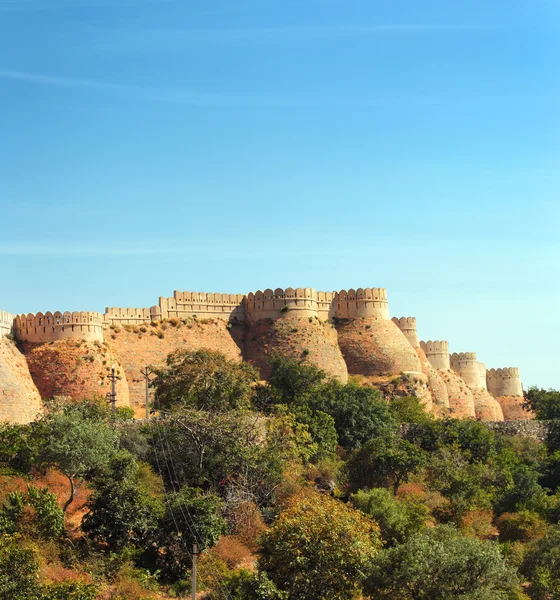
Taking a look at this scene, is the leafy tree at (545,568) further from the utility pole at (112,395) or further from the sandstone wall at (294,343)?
the sandstone wall at (294,343)

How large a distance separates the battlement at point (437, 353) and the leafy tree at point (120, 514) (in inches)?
1286

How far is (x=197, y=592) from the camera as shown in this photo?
31.5 metres

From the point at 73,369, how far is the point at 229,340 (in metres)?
9.09

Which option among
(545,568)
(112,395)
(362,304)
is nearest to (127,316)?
(112,395)

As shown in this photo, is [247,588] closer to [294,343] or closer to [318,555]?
[318,555]

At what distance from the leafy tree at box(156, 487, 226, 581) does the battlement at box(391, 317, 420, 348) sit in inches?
1137

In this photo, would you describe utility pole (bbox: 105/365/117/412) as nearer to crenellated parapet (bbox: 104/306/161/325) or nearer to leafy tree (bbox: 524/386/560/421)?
crenellated parapet (bbox: 104/306/161/325)

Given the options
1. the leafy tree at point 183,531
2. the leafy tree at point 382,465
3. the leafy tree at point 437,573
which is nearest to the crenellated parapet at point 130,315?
the leafy tree at point 382,465

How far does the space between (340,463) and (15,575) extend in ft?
58.6

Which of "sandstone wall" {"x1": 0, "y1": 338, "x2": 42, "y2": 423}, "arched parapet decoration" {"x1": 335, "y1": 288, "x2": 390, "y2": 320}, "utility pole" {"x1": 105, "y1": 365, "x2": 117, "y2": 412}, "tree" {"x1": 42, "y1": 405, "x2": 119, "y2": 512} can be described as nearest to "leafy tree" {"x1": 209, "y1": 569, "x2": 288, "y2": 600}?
"tree" {"x1": 42, "y1": 405, "x2": 119, "y2": 512}

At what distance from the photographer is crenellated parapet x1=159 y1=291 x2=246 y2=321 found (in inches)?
2146

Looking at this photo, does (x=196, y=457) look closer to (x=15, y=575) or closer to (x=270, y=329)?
(x=15, y=575)

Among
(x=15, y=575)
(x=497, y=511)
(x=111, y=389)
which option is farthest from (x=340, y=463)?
(x=15, y=575)

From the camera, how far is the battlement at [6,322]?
48.9 meters
